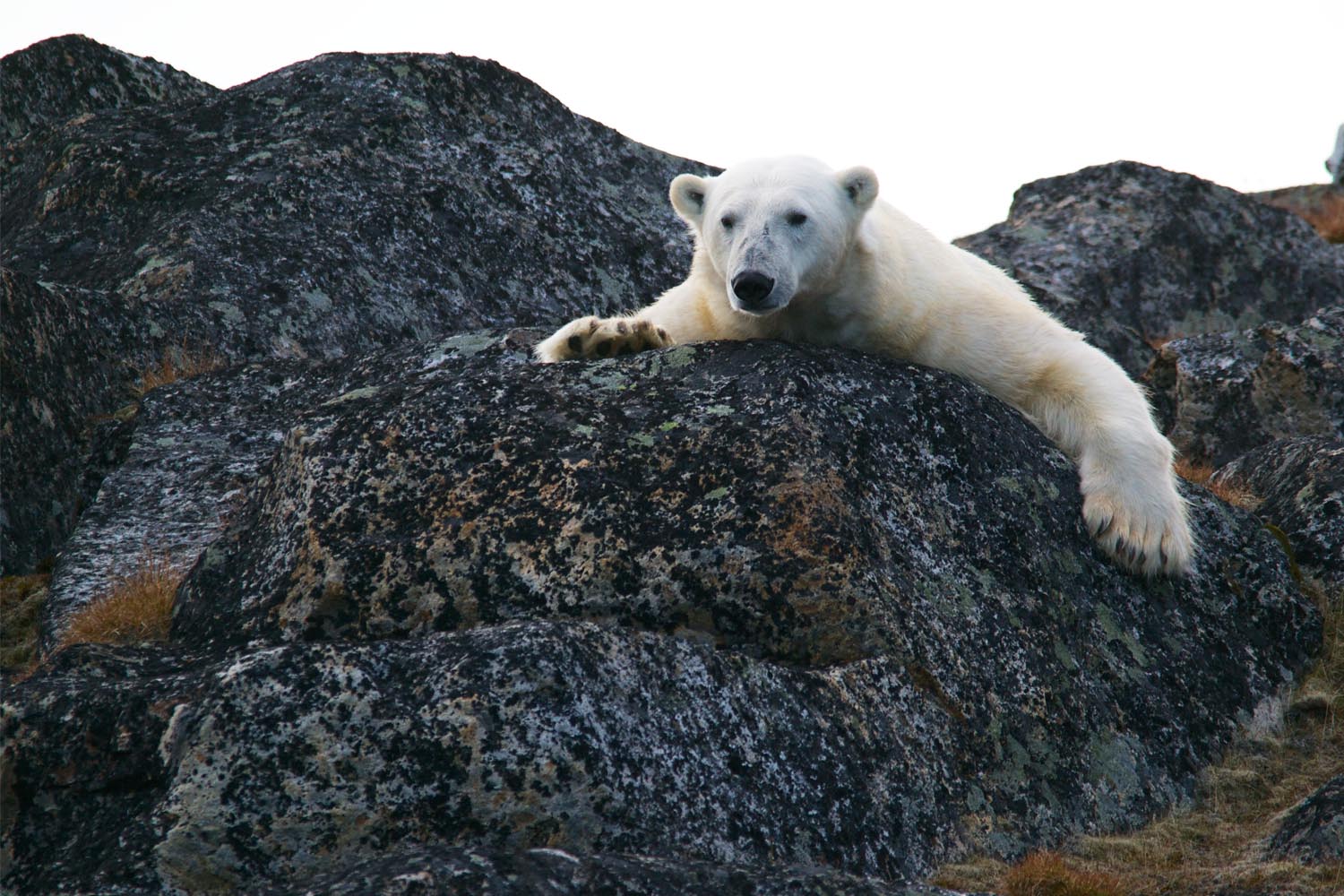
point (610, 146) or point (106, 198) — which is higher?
point (610, 146)

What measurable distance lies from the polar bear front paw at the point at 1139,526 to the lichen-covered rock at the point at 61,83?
870 centimetres

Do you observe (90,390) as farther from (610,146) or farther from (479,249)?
(610,146)

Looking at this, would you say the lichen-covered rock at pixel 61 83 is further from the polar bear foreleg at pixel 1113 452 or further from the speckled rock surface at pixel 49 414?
the polar bear foreleg at pixel 1113 452

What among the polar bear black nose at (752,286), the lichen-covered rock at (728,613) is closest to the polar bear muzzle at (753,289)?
the polar bear black nose at (752,286)

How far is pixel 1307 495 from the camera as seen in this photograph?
20.5ft

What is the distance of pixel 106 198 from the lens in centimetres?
902

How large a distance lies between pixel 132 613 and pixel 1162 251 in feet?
36.9

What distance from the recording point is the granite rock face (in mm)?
7973

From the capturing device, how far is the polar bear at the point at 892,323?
5.39 m

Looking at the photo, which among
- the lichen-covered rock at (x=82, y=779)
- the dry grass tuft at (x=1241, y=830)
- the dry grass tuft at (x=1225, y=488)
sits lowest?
the dry grass tuft at (x=1241, y=830)

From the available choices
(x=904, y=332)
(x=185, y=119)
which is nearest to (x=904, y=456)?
(x=904, y=332)

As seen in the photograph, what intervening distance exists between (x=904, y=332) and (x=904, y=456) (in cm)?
120

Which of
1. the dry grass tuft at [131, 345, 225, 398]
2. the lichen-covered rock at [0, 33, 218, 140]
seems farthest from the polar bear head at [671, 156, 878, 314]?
the lichen-covered rock at [0, 33, 218, 140]

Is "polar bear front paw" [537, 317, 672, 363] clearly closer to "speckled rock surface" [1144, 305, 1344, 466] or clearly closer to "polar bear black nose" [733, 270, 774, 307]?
"polar bear black nose" [733, 270, 774, 307]
